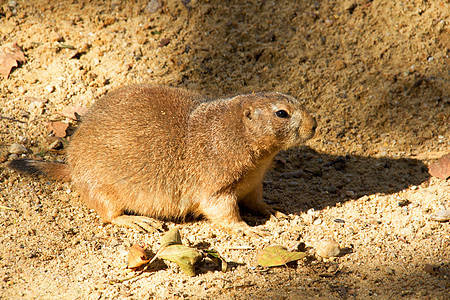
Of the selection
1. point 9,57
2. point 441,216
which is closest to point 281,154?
point 441,216

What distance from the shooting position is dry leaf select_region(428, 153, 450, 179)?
4715 mm

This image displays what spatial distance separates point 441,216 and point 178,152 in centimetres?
235

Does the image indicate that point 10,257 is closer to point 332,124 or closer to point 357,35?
point 332,124

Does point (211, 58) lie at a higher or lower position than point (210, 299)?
higher

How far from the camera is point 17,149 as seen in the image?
4828mm

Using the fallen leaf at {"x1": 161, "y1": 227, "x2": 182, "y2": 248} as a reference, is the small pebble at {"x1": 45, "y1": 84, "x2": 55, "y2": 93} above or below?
above

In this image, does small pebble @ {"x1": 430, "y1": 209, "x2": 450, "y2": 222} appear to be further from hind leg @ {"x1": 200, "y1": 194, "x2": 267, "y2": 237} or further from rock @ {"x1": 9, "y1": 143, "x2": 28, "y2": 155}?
rock @ {"x1": 9, "y1": 143, "x2": 28, "y2": 155}

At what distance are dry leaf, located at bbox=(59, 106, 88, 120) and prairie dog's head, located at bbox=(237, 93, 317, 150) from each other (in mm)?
2151

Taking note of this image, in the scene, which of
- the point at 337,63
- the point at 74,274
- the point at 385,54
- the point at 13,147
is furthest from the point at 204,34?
the point at 74,274

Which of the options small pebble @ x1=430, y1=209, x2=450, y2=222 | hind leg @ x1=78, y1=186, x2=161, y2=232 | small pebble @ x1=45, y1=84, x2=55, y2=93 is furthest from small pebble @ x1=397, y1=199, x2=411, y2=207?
small pebble @ x1=45, y1=84, x2=55, y2=93

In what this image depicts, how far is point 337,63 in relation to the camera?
19.1 feet

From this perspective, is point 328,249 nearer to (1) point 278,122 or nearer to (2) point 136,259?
(1) point 278,122

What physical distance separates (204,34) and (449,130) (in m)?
3.23

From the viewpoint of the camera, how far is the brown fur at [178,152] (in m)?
4.14
